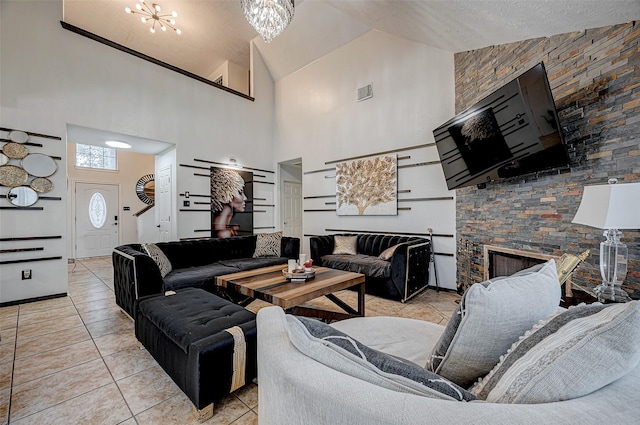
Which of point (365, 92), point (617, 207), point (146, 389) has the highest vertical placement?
point (365, 92)

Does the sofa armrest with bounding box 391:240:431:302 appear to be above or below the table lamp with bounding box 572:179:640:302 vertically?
below

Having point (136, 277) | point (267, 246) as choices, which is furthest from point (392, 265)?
point (136, 277)

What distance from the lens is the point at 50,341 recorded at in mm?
2311

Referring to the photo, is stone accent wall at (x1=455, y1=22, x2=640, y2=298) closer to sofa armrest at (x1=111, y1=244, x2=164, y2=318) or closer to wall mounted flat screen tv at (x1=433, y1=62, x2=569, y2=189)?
wall mounted flat screen tv at (x1=433, y1=62, x2=569, y2=189)

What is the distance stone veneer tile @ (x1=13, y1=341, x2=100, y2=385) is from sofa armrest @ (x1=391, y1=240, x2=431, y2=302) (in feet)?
9.68

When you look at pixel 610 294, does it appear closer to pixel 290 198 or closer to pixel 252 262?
pixel 252 262

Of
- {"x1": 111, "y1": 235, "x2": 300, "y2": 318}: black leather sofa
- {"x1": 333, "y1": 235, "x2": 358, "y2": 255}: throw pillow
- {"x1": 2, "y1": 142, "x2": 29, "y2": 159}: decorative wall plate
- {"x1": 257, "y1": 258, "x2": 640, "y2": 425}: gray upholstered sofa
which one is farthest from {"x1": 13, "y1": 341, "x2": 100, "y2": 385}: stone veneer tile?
{"x1": 333, "y1": 235, "x2": 358, "y2": 255}: throw pillow

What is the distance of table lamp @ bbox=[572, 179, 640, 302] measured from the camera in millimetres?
1478

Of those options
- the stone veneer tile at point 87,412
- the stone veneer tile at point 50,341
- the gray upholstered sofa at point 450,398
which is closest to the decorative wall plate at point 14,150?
the stone veneer tile at point 50,341

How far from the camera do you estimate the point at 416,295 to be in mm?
3586

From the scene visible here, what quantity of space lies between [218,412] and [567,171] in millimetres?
3139

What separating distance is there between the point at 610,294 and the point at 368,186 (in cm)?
337

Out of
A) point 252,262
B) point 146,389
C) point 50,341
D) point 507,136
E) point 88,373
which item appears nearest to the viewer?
point 146,389

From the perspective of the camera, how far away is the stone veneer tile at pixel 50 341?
7.07 ft
